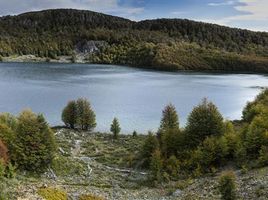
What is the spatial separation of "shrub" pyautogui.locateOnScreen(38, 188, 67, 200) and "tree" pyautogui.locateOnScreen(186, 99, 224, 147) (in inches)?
890

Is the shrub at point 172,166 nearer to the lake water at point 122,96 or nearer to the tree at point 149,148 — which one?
the tree at point 149,148

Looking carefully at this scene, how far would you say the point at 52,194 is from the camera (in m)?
32.7

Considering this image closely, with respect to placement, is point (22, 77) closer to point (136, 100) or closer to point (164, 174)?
point (136, 100)

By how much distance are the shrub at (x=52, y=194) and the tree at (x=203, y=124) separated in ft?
74.2

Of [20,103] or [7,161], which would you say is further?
[20,103]

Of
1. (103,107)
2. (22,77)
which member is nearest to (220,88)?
(103,107)

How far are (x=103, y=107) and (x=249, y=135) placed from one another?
202 ft

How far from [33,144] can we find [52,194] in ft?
48.7

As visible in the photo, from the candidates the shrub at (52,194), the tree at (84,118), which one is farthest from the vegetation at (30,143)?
the tree at (84,118)

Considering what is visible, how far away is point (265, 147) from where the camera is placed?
44.2 meters

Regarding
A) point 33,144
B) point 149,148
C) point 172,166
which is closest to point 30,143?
point 33,144

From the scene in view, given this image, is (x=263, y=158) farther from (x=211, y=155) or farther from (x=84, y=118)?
(x=84, y=118)

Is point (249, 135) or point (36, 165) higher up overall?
point (249, 135)

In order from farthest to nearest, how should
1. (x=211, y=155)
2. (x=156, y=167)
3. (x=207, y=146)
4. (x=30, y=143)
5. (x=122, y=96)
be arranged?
(x=122, y=96) < (x=207, y=146) < (x=211, y=155) < (x=30, y=143) < (x=156, y=167)
